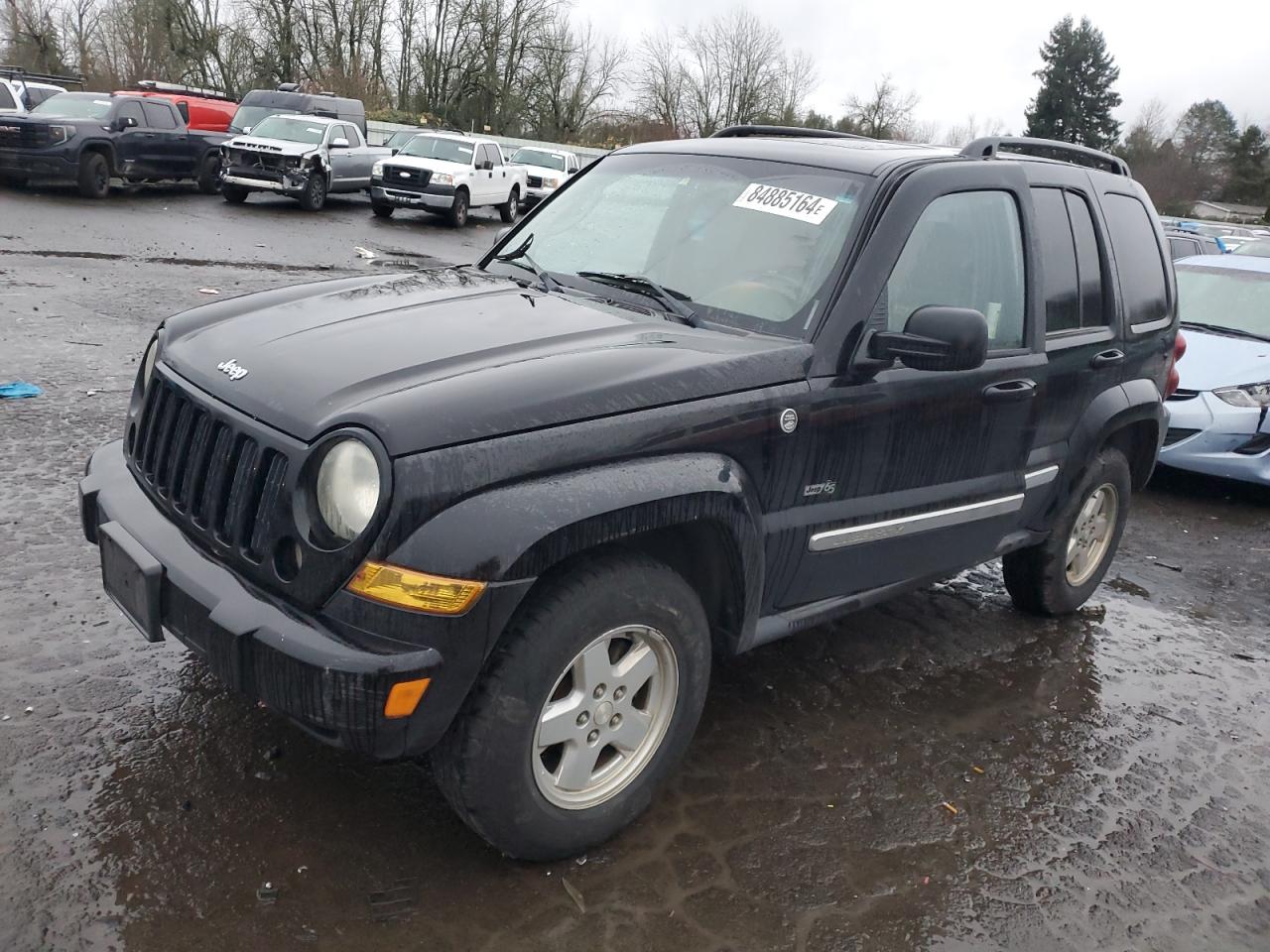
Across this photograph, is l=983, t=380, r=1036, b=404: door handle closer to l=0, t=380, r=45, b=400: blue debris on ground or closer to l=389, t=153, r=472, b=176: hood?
l=0, t=380, r=45, b=400: blue debris on ground

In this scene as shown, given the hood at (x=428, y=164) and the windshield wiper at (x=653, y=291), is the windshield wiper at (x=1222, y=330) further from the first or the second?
the hood at (x=428, y=164)

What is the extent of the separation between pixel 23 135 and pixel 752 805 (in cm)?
1795

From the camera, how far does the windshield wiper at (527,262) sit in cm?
371

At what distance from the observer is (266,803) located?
3.00 metres

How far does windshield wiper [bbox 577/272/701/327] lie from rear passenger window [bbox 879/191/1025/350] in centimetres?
61

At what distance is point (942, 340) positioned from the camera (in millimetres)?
3123

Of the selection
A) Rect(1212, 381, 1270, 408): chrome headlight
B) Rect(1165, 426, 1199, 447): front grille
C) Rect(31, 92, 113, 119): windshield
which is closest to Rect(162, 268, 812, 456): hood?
Rect(1165, 426, 1199, 447): front grille

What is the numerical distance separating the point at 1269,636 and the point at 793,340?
3491 millimetres

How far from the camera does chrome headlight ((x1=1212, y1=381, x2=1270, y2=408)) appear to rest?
7.23 m

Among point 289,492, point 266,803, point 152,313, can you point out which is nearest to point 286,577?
point 289,492

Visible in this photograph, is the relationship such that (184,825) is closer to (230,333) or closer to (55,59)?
(230,333)

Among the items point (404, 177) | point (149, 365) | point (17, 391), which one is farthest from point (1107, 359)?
point (404, 177)

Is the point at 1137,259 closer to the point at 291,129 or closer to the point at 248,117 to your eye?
the point at 291,129

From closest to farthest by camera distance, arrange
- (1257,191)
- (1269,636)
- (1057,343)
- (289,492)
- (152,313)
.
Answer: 1. (289,492)
2. (1057,343)
3. (1269,636)
4. (152,313)
5. (1257,191)
